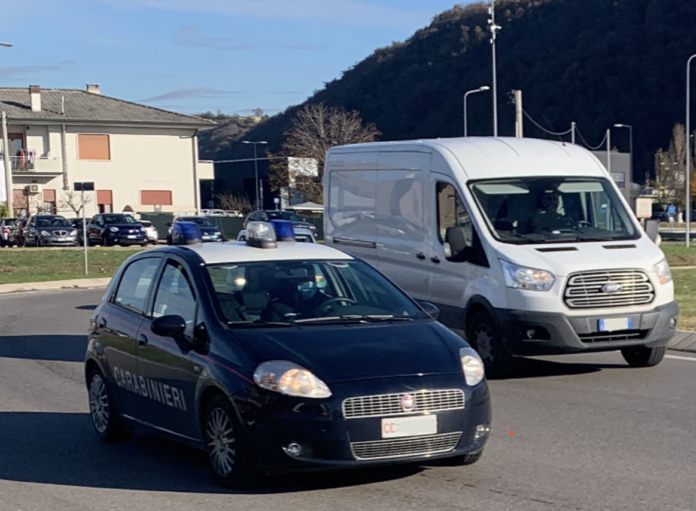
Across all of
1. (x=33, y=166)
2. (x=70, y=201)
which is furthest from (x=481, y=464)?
(x=33, y=166)

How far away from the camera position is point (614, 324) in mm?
10469

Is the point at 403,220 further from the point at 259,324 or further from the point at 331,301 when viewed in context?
the point at 259,324

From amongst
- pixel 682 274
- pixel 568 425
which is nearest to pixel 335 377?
pixel 568 425

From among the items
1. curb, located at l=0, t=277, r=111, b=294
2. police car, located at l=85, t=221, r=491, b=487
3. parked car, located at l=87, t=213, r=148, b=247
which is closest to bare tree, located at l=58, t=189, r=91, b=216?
parked car, located at l=87, t=213, r=148, b=247

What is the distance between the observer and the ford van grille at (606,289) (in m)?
10.5

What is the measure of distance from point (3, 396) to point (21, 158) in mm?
57695

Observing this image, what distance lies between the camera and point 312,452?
607 centimetres

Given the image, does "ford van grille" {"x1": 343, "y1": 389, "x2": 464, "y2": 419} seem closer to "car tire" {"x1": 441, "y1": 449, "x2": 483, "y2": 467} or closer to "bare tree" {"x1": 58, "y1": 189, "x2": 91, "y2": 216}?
"car tire" {"x1": 441, "y1": 449, "x2": 483, "y2": 467}

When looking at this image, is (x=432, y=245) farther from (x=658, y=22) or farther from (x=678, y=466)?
(x=658, y=22)

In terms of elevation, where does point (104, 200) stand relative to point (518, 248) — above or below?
below

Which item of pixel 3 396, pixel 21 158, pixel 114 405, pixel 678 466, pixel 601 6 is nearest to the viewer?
pixel 678 466

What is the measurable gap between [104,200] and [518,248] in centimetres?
6004

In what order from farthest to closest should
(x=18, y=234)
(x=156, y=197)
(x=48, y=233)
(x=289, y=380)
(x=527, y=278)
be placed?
(x=156, y=197), (x=18, y=234), (x=48, y=233), (x=527, y=278), (x=289, y=380)

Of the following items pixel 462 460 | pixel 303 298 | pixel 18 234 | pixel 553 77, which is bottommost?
pixel 18 234
